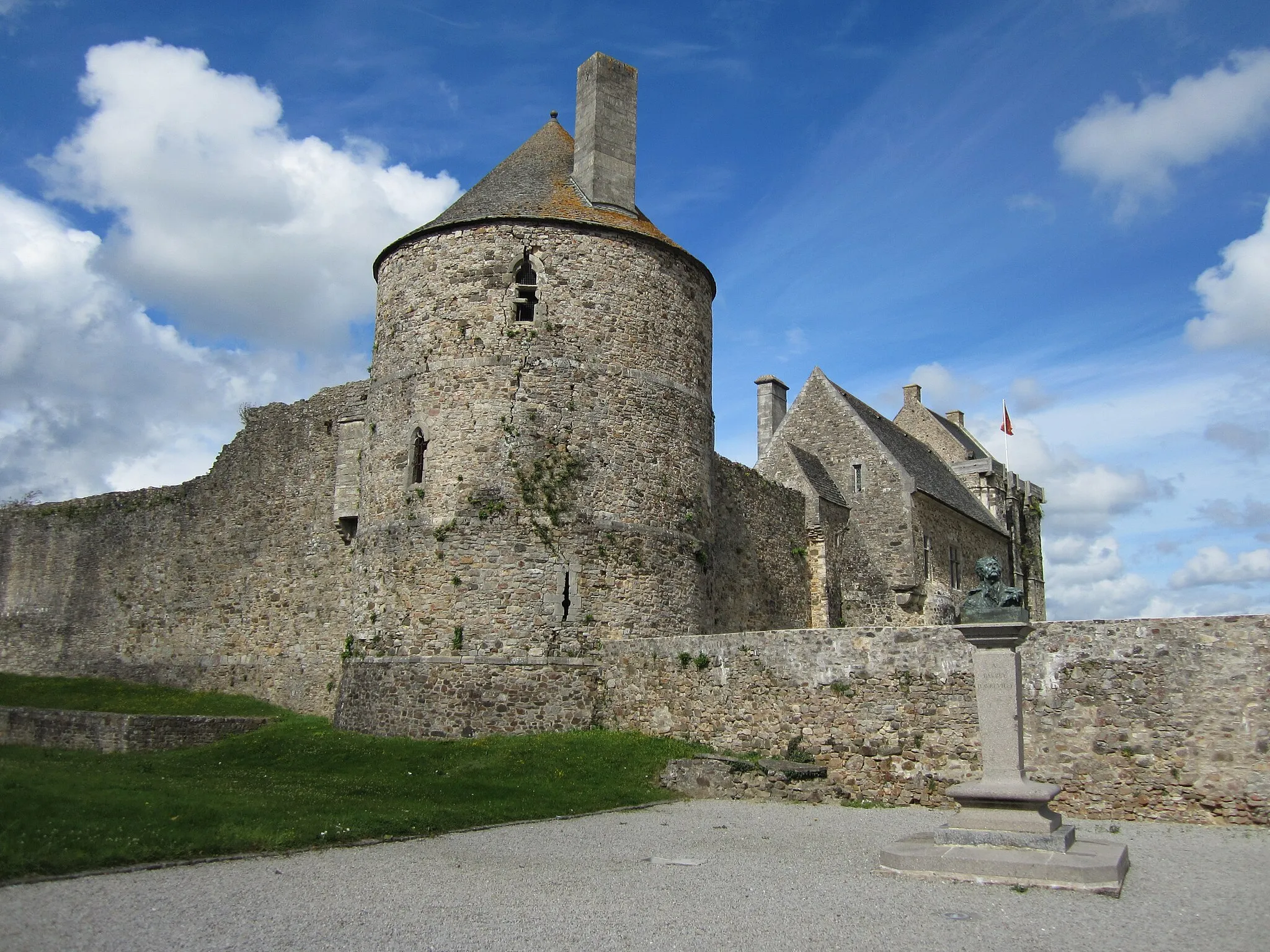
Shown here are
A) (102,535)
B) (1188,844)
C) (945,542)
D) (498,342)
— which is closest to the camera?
(1188,844)

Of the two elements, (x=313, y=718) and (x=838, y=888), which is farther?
(x=313, y=718)

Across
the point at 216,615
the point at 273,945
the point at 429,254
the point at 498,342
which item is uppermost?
the point at 429,254

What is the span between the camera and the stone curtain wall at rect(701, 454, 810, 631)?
21922mm

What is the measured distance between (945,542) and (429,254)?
17.7 meters

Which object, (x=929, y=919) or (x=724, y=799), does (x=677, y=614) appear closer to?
(x=724, y=799)

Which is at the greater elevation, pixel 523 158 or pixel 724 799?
pixel 523 158

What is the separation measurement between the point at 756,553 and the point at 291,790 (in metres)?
13.2

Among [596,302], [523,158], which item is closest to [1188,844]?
[596,302]

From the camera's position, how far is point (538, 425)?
1769 centimetres

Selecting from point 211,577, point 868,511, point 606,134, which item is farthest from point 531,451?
point 868,511

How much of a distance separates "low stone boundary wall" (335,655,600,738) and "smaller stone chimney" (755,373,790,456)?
637 inches

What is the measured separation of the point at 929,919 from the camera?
7527 mm

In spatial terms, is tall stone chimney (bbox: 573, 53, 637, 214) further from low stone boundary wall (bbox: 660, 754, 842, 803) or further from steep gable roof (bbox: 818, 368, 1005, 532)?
steep gable roof (bbox: 818, 368, 1005, 532)

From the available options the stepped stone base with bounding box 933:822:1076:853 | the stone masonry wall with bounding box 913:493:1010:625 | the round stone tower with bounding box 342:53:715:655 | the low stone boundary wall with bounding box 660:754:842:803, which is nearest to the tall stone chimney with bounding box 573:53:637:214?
the round stone tower with bounding box 342:53:715:655
